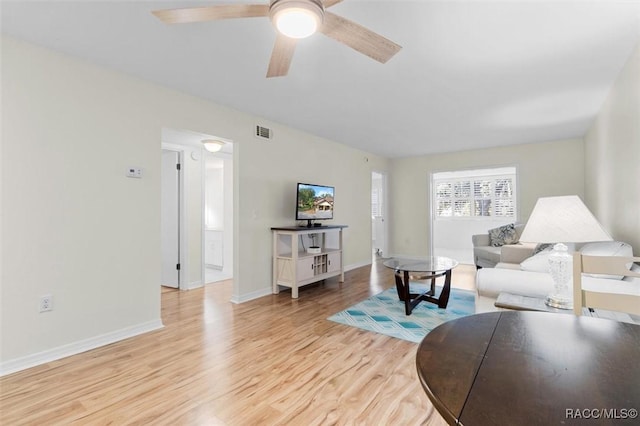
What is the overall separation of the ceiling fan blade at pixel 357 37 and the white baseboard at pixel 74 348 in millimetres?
2820

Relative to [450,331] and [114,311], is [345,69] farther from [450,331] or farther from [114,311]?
[114,311]

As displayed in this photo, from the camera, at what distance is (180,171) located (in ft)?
14.1

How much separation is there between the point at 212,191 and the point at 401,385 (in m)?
4.84

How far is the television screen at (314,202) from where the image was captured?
13.8ft

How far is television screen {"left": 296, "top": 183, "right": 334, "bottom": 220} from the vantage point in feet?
13.8

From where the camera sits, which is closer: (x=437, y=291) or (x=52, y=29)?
(x=52, y=29)

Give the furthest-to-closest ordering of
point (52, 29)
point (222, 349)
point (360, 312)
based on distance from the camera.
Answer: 1. point (360, 312)
2. point (222, 349)
3. point (52, 29)

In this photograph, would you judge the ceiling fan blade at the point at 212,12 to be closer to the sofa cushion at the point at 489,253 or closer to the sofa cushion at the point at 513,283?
the sofa cushion at the point at 513,283

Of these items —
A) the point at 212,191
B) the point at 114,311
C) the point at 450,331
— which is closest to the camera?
the point at 450,331

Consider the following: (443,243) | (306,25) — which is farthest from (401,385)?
(443,243)

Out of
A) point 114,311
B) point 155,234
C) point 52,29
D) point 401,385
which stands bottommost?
point 401,385

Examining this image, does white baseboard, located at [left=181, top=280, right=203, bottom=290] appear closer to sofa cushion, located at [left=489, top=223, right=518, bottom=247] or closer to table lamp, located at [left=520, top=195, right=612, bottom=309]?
table lamp, located at [left=520, top=195, right=612, bottom=309]

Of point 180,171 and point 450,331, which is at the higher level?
point 180,171

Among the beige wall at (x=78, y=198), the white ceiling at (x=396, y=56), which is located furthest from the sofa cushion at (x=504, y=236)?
the beige wall at (x=78, y=198)
